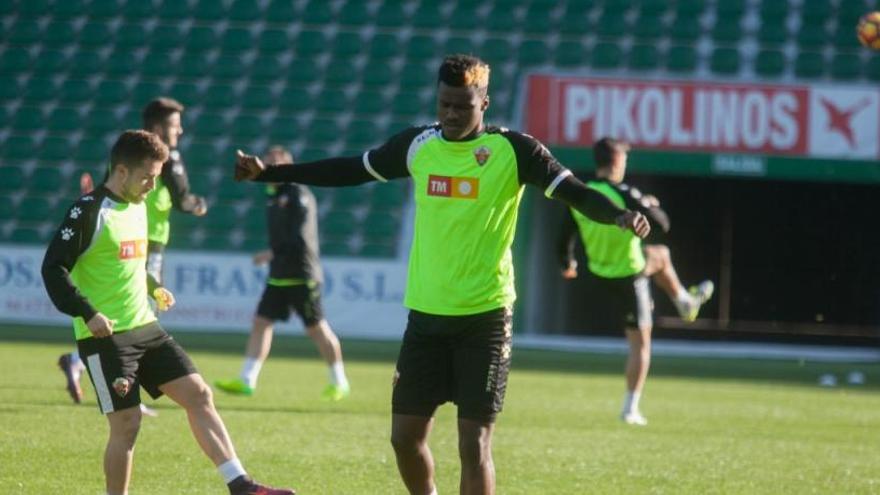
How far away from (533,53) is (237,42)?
16.2 feet

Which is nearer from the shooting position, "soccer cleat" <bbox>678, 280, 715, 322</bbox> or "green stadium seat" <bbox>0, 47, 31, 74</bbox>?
"soccer cleat" <bbox>678, 280, 715, 322</bbox>

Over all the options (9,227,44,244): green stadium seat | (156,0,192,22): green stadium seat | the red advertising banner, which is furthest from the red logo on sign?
(156,0,192,22): green stadium seat

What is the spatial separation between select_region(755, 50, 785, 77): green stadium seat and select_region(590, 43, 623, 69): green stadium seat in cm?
225

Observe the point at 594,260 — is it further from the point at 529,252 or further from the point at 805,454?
the point at 529,252

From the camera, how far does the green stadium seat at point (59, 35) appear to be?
26.9 m

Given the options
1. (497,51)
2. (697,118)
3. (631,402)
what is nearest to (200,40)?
(497,51)

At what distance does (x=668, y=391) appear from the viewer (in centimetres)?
1666

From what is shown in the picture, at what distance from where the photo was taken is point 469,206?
22.2 feet

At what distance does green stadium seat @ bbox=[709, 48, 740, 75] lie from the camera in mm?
26141

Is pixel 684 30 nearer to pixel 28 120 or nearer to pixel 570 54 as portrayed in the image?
pixel 570 54

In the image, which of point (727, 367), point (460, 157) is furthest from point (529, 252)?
point (460, 157)

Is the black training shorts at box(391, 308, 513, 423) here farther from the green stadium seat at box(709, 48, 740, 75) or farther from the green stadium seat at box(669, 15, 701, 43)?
the green stadium seat at box(669, 15, 701, 43)

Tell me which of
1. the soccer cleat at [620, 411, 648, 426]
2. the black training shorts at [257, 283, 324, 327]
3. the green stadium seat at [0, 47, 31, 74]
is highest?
the green stadium seat at [0, 47, 31, 74]

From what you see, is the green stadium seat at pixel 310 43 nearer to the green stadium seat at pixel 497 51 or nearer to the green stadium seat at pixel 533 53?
the green stadium seat at pixel 497 51
